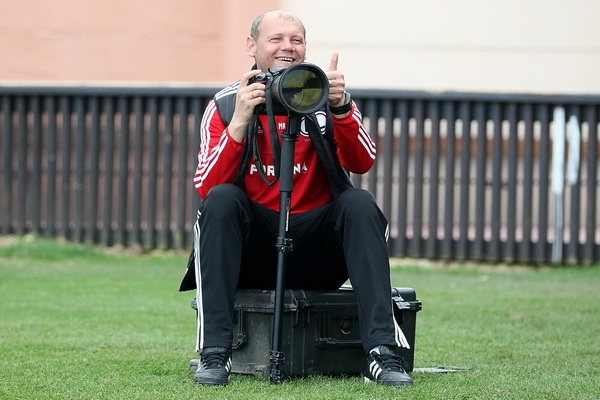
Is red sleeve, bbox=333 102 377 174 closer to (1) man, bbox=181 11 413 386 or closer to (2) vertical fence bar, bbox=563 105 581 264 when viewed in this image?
(1) man, bbox=181 11 413 386

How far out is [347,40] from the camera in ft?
38.1

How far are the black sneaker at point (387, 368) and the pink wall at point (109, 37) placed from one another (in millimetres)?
7872

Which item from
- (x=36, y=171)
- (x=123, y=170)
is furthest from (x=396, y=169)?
(x=36, y=171)

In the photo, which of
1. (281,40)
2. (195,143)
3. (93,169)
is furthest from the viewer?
(93,169)

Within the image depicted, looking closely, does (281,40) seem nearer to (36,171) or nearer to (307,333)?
(307,333)

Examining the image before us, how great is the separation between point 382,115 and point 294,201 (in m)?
5.24

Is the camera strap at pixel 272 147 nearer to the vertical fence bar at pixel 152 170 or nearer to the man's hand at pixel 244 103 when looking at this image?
the man's hand at pixel 244 103

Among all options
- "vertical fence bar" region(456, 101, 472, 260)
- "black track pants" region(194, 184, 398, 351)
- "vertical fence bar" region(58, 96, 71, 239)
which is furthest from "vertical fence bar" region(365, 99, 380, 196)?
"black track pants" region(194, 184, 398, 351)

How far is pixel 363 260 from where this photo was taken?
13.6ft

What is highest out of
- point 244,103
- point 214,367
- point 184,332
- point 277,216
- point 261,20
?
point 261,20

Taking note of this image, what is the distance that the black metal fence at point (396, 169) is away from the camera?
9.48 meters

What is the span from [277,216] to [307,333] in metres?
0.45

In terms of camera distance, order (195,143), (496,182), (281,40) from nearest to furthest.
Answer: (281,40) → (496,182) → (195,143)

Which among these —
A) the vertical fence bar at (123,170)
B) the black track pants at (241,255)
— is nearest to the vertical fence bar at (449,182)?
the vertical fence bar at (123,170)
